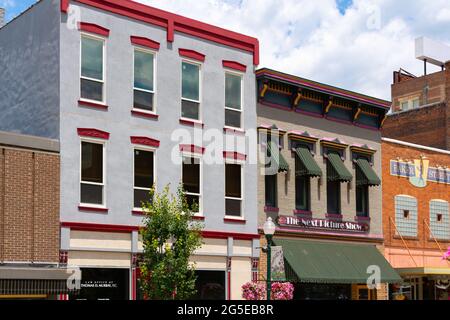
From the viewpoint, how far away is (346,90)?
31188 millimetres

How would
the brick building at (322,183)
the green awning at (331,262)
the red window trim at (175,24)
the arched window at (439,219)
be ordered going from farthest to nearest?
the arched window at (439,219) → the brick building at (322,183) → the green awning at (331,262) → the red window trim at (175,24)

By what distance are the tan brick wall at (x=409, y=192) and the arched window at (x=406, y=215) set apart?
0.26 m

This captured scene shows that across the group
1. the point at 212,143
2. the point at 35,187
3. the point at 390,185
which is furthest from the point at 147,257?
the point at 390,185

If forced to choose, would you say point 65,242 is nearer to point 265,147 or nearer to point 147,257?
point 147,257

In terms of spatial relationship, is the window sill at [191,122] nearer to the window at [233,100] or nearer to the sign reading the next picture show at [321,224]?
the window at [233,100]

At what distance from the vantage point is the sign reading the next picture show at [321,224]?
28417 mm

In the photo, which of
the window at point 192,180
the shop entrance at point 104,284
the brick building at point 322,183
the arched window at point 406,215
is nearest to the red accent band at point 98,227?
the shop entrance at point 104,284

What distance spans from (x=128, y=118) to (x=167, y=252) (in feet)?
16.8

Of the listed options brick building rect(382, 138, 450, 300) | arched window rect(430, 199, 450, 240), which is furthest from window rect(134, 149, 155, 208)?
arched window rect(430, 199, 450, 240)

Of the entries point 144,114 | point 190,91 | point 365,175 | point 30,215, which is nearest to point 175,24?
point 190,91

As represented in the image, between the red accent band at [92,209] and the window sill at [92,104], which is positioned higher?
the window sill at [92,104]

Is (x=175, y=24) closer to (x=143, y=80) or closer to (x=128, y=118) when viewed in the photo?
(x=143, y=80)

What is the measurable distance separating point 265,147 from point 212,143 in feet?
8.89

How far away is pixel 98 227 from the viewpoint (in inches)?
883
